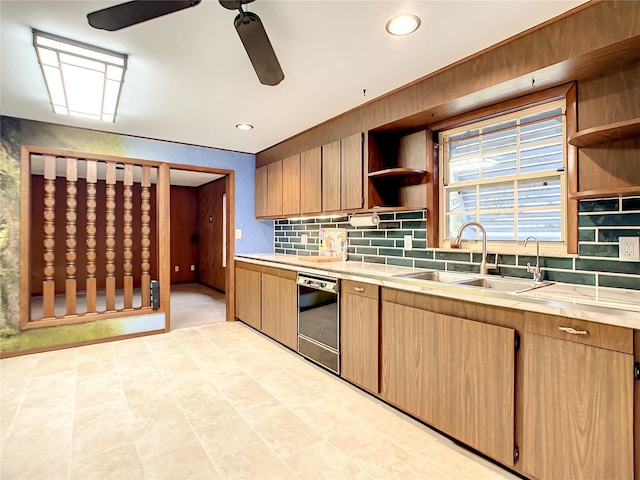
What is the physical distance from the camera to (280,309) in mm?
3549

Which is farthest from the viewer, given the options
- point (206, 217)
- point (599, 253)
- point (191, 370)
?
point (206, 217)

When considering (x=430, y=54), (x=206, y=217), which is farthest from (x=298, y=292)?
(x=206, y=217)

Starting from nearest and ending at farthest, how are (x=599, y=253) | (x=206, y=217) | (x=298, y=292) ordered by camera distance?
(x=599, y=253)
(x=298, y=292)
(x=206, y=217)

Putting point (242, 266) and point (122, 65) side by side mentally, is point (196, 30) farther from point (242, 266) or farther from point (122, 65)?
point (242, 266)

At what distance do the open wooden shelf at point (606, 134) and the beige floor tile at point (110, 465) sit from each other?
2843mm

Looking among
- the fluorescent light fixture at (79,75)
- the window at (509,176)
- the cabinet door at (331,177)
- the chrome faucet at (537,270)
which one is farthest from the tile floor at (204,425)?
the fluorescent light fixture at (79,75)

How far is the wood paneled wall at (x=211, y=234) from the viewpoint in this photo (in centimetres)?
686

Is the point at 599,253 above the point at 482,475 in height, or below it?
above

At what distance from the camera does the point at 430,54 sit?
212 centimetres

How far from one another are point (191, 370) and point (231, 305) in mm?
1623

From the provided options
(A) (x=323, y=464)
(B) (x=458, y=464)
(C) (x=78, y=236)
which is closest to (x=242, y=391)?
(A) (x=323, y=464)

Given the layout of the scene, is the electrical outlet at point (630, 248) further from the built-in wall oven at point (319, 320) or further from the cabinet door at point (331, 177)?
the cabinet door at point (331, 177)

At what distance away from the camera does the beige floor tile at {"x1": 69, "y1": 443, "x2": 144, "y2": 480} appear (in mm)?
1689

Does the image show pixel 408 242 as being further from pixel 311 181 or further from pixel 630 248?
pixel 630 248
